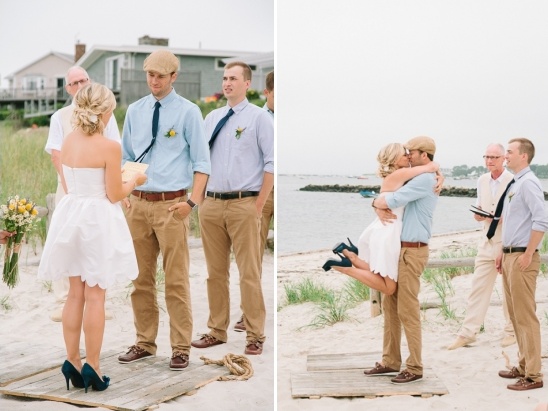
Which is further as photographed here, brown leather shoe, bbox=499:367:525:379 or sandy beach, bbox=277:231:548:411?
brown leather shoe, bbox=499:367:525:379

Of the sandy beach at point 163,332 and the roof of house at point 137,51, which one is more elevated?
the roof of house at point 137,51

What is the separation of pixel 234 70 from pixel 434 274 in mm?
3265

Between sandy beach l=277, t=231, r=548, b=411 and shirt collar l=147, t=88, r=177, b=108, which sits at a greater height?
shirt collar l=147, t=88, r=177, b=108

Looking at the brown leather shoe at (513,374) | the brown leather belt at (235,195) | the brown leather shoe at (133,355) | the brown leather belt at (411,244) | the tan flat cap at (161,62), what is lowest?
the brown leather shoe at (513,374)

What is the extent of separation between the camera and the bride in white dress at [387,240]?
3859mm

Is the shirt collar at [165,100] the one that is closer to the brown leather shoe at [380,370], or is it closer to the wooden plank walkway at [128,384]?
the wooden plank walkway at [128,384]

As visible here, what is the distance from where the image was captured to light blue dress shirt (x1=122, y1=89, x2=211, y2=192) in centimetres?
367

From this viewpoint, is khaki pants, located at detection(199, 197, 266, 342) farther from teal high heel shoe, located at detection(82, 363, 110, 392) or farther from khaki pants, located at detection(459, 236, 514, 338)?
khaki pants, located at detection(459, 236, 514, 338)

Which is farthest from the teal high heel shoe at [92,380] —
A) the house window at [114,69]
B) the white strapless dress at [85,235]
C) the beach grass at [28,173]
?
the house window at [114,69]

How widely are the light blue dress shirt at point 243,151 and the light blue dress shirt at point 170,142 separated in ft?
1.29

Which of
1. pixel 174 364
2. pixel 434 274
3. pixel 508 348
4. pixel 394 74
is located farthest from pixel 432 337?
pixel 394 74

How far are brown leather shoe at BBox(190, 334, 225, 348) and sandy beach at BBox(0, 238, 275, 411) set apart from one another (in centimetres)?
3

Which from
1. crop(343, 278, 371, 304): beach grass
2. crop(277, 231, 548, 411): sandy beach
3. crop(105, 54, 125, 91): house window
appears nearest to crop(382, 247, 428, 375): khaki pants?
crop(277, 231, 548, 411): sandy beach

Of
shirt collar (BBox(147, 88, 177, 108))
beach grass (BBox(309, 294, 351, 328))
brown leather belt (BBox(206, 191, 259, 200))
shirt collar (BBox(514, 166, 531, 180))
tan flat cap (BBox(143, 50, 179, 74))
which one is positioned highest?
tan flat cap (BBox(143, 50, 179, 74))
